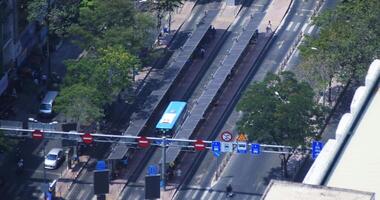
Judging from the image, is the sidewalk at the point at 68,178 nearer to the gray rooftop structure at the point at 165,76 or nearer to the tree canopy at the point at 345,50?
the gray rooftop structure at the point at 165,76

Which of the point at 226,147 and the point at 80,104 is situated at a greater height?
the point at 80,104

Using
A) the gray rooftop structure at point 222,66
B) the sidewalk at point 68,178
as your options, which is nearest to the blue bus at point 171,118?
the gray rooftop structure at point 222,66

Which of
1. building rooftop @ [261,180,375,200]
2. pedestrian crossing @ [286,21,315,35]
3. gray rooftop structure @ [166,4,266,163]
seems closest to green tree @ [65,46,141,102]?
gray rooftop structure @ [166,4,266,163]

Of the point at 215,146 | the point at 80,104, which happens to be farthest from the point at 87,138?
the point at 215,146

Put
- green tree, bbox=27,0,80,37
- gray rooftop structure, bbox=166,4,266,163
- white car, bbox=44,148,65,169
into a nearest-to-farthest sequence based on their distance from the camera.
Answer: white car, bbox=44,148,65,169, gray rooftop structure, bbox=166,4,266,163, green tree, bbox=27,0,80,37

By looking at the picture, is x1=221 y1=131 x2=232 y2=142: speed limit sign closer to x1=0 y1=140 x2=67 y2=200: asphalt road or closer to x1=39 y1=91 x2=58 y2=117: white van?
x1=0 y1=140 x2=67 y2=200: asphalt road

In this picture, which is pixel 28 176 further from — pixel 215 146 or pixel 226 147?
pixel 226 147
